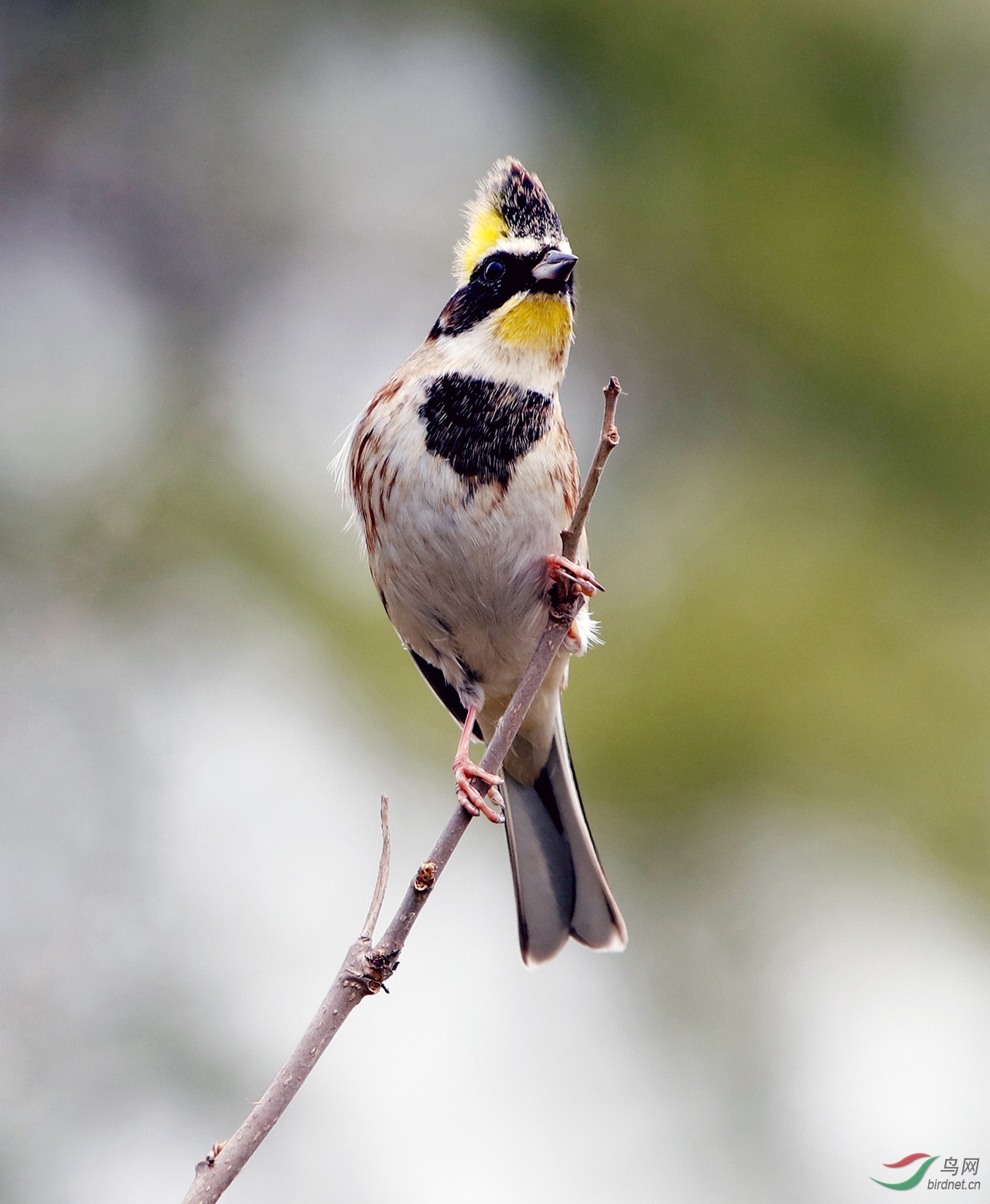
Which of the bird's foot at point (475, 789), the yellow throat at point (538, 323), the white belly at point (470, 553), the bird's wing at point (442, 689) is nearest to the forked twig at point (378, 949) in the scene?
the bird's foot at point (475, 789)

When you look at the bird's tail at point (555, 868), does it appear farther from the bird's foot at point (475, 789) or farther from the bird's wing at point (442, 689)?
the bird's foot at point (475, 789)

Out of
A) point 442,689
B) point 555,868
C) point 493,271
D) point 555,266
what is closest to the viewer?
point 555,266

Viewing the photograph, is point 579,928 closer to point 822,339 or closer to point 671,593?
point 671,593

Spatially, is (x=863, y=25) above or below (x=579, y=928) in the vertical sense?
above

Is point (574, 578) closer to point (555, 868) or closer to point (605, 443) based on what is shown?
point (605, 443)

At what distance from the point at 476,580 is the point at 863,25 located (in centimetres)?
736

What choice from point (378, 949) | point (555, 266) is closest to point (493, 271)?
point (555, 266)

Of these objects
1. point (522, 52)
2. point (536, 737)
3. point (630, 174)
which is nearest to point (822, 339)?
point (630, 174)

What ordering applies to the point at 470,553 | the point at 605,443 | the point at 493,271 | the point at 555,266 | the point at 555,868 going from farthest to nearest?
1. the point at 555,868
2. the point at 470,553
3. the point at 493,271
4. the point at 555,266
5. the point at 605,443

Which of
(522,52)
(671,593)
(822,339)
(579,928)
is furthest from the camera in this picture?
(522,52)

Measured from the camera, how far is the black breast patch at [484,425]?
2578mm

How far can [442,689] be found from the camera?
10.8ft

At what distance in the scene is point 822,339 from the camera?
320 inches

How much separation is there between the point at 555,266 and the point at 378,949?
1411mm
